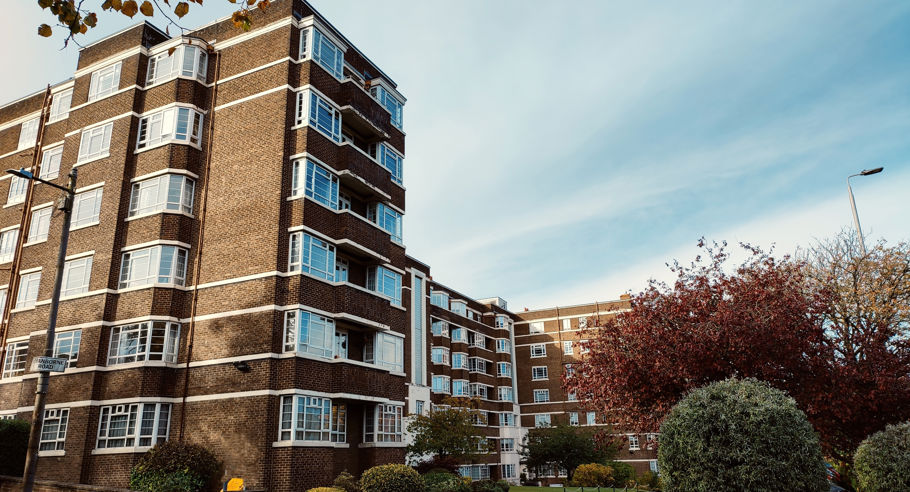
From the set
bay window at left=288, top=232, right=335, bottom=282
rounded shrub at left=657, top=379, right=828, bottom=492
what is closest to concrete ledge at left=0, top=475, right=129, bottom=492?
bay window at left=288, top=232, right=335, bottom=282

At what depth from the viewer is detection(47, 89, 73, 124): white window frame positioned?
34312 millimetres

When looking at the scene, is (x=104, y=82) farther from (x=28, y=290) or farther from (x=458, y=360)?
(x=458, y=360)

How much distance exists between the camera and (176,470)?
73.4ft

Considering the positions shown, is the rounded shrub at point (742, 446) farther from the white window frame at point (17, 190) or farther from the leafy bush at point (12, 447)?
the white window frame at point (17, 190)

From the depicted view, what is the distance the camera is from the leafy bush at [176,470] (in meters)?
22.0

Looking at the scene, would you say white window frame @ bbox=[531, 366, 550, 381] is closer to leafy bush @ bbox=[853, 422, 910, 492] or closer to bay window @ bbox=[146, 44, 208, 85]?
bay window @ bbox=[146, 44, 208, 85]

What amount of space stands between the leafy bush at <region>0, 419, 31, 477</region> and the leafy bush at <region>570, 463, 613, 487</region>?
39.3 meters

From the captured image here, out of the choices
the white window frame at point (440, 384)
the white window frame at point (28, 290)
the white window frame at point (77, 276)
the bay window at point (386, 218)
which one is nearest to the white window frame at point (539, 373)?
the white window frame at point (440, 384)

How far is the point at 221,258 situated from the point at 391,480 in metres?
12.0

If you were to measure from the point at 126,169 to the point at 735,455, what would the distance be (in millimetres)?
27161

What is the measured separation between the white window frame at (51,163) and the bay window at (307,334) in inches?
708

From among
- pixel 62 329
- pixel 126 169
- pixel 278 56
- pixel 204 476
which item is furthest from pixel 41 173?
pixel 204 476

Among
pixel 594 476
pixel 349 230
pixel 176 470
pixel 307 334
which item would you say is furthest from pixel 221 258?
pixel 594 476

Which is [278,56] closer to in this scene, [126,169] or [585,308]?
[126,169]
